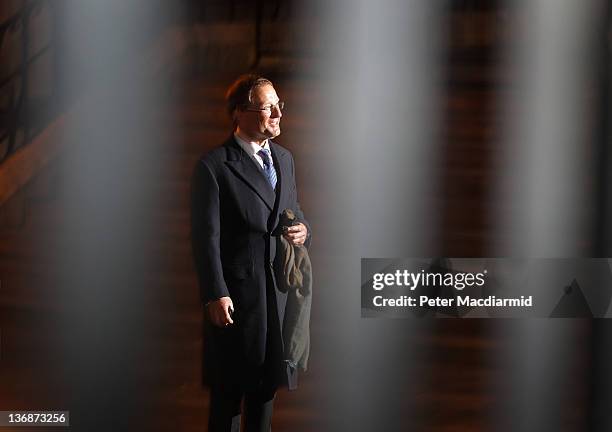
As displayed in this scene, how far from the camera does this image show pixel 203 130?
3.41 meters

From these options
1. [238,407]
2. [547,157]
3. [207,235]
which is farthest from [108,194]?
[547,157]

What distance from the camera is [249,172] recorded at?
323cm

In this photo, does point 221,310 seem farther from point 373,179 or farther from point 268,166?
point 373,179

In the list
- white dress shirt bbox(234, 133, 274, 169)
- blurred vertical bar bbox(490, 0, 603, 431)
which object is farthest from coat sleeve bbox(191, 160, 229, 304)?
blurred vertical bar bbox(490, 0, 603, 431)

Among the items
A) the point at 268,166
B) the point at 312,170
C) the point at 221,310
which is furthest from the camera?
the point at 312,170

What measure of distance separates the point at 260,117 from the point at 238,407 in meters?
1.05

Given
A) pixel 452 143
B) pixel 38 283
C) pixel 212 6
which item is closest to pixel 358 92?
pixel 452 143

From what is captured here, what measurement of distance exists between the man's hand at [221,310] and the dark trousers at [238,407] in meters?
0.28

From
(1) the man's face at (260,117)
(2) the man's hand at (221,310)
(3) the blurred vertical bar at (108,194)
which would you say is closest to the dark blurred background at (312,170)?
(3) the blurred vertical bar at (108,194)

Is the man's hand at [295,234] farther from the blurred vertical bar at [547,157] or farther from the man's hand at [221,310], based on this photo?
the blurred vertical bar at [547,157]

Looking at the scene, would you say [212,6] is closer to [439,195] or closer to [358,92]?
[358,92]

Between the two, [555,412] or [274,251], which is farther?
[555,412]

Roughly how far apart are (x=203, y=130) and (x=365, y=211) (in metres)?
0.68

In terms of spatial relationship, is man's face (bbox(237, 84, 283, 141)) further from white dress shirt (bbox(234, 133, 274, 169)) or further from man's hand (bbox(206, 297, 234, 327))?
man's hand (bbox(206, 297, 234, 327))
